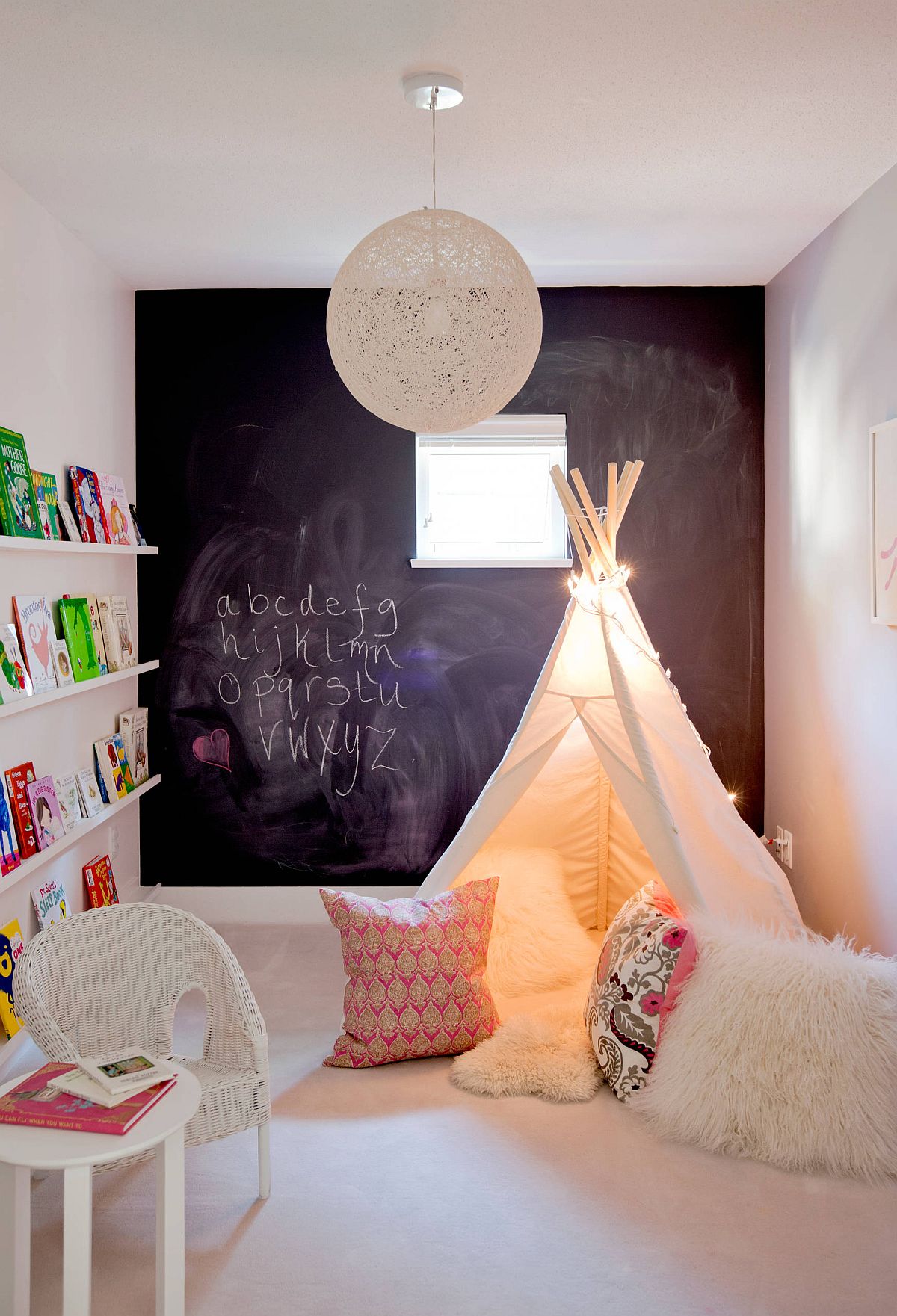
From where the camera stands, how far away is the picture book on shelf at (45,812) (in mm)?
2850

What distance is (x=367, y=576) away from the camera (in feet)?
12.9

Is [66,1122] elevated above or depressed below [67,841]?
below

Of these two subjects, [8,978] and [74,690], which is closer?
[8,978]

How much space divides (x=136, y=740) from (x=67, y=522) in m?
0.99

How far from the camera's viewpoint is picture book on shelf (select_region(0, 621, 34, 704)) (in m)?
2.66

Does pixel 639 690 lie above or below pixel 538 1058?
above

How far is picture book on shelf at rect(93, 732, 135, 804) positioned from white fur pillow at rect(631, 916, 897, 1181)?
6.56 ft

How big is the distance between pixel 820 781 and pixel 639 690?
79 centimetres

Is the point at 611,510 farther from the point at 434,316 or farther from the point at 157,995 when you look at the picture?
the point at 157,995

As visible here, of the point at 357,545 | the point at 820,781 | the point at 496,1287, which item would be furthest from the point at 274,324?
the point at 496,1287

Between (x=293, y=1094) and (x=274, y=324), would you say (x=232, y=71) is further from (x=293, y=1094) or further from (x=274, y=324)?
(x=293, y=1094)

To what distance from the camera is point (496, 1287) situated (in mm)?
1897

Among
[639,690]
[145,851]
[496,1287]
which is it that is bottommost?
[496,1287]

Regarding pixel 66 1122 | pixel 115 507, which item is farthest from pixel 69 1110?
pixel 115 507
